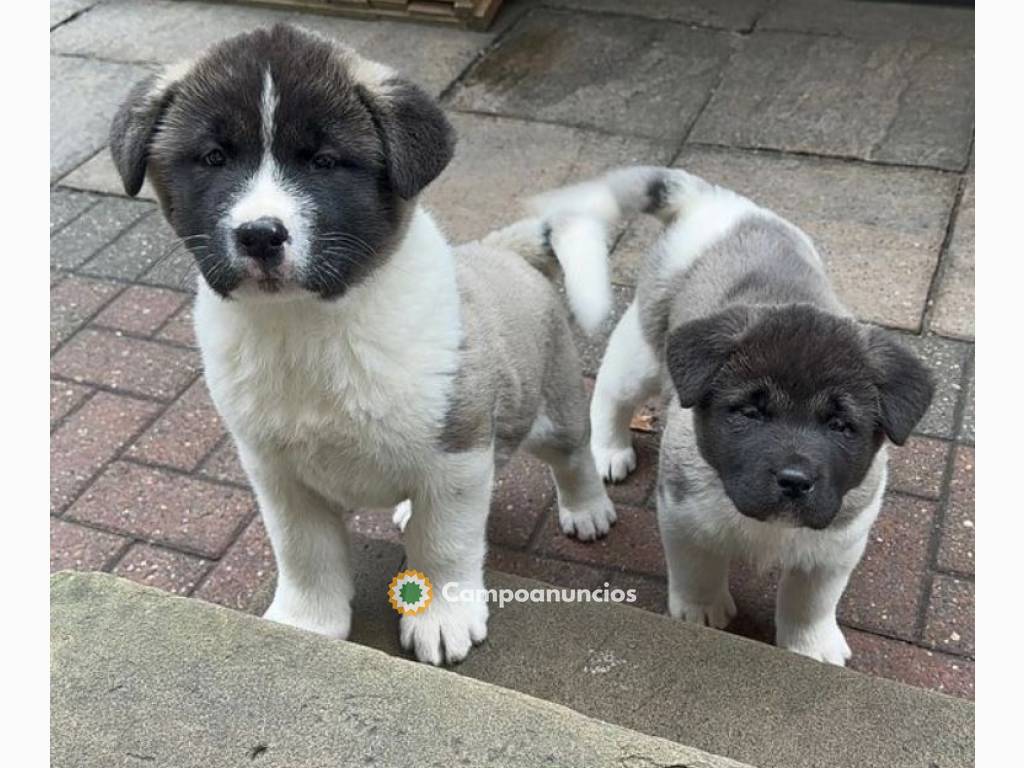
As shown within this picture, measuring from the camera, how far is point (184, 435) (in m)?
4.74

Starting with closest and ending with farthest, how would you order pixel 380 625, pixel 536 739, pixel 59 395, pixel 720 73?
pixel 536 739, pixel 380 625, pixel 59 395, pixel 720 73

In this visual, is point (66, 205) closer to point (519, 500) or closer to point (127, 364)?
point (127, 364)

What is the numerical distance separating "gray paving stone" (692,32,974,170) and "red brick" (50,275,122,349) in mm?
3320

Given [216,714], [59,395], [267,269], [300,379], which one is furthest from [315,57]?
[59,395]

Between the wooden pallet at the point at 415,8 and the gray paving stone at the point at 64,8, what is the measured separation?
4.49 ft

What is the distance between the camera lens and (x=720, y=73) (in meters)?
7.14

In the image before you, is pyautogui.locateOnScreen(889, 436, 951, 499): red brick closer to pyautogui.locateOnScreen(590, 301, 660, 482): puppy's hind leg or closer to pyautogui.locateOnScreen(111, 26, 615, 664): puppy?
pyautogui.locateOnScreen(590, 301, 660, 482): puppy's hind leg

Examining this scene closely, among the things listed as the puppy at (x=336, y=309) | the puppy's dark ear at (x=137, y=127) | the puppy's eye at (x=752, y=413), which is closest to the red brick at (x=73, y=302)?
the puppy at (x=336, y=309)

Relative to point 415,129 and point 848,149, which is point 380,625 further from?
point 848,149

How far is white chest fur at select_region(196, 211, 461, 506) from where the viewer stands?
292 cm

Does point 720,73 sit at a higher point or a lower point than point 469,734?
lower

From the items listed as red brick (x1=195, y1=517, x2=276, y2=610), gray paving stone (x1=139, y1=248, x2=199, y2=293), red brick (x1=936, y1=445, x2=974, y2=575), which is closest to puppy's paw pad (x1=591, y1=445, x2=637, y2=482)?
red brick (x1=936, y1=445, x2=974, y2=575)

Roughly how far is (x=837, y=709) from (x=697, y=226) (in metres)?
1.76

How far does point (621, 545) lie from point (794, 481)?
139 centimetres
